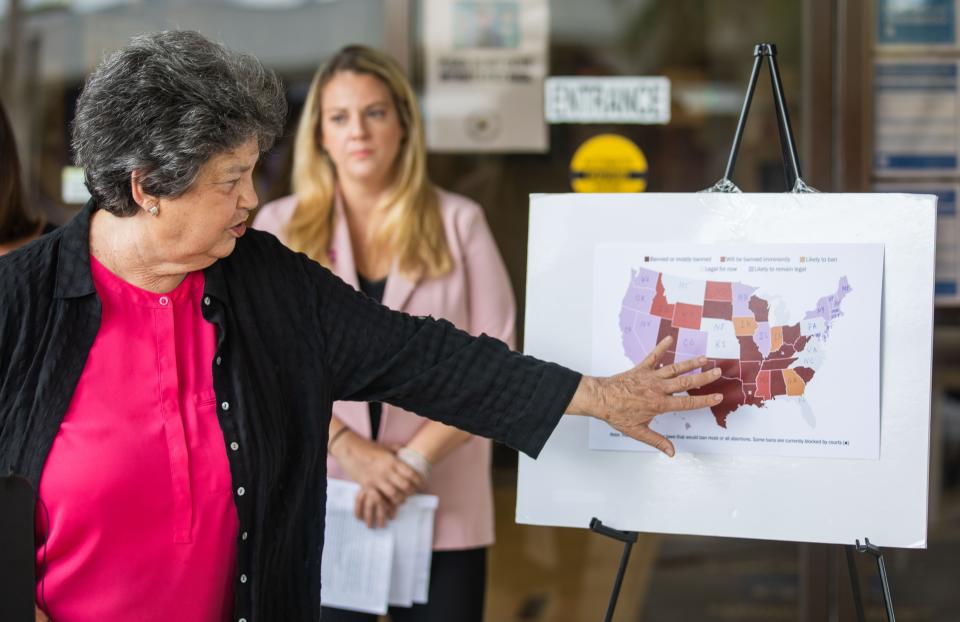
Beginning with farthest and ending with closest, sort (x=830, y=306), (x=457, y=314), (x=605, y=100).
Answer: (x=605, y=100) < (x=457, y=314) < (x=830, y=306)

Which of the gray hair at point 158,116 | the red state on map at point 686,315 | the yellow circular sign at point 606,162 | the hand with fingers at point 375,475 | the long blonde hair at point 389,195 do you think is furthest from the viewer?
the yellow circular sign at point 606,162

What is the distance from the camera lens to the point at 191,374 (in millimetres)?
1785

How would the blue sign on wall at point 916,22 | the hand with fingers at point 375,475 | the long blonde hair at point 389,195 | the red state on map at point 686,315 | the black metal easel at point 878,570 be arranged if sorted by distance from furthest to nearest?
1. the blue sign on wall at point 916,22
2. the long blonde hair at point 389,195
3. the hand with fingers at point 375,475
4. the red state on map at point 686,315
5. the black metal easel at point 878,570

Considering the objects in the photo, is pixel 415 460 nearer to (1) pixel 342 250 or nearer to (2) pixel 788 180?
(1) pixel 342 250

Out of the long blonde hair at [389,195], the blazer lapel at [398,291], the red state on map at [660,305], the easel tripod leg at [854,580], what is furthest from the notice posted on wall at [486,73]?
the easel tripod leg at [854,580]

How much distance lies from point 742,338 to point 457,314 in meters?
0.80

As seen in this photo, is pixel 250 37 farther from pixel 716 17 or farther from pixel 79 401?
pixel 79 401

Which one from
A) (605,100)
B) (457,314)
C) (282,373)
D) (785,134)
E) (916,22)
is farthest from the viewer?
(605,100)

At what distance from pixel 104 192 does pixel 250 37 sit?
2.01 metres

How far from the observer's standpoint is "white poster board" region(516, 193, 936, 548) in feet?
6.51

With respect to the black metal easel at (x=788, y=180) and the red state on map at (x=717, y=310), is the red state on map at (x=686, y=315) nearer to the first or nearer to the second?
the red state on map at (x=717, y=310)

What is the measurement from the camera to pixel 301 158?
2748 mm

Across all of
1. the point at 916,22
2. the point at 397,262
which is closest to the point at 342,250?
the point at 397,262

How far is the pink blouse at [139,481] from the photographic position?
65.7 inches
